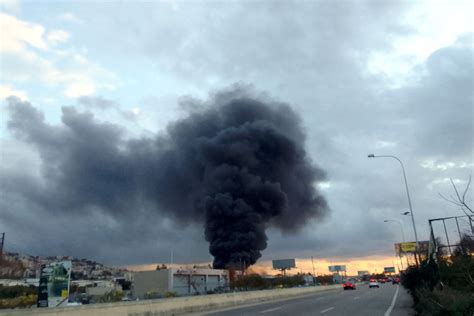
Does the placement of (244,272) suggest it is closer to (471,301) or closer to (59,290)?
(59,290)

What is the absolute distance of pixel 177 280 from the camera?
71.7 m

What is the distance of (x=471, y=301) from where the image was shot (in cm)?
818

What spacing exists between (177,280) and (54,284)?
196 ft

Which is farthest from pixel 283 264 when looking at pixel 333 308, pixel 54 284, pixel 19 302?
pixel 54 284

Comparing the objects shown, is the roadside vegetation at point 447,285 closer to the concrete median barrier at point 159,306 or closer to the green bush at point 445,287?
the green bush at point 445,287

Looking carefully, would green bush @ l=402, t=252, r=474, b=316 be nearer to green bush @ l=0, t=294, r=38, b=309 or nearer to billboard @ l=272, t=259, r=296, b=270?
green bush @ l=0, t=294, r=38, b=309

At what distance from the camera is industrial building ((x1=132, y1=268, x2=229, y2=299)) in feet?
229

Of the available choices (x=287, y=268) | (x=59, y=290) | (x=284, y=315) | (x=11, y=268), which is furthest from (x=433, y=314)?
(x=287, y=268)

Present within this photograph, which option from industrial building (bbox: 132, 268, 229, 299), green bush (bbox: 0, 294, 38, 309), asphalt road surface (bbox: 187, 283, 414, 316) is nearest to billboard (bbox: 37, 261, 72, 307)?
green bush (bbox: 0, 294, 38, 309)

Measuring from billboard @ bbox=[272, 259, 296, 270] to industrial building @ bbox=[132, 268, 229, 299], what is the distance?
3707 cm

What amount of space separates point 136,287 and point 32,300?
59.1 m

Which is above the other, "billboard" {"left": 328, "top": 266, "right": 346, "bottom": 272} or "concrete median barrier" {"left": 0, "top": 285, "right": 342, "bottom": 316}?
"billboard" {"left": 328, "top": 266, "right": 346, "bottom": 272}

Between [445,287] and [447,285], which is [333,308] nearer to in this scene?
[447,285]

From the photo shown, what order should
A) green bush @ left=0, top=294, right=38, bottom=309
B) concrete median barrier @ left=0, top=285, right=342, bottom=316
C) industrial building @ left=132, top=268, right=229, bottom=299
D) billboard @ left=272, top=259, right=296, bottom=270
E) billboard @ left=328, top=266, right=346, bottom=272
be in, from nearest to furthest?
→ concrete median barrier @ left=0, top=285, right=342, bottom=316 → green bush @ left=0, top=294, right=38, bottom=309 → industrial building @ left=132, top=268, right=229, bottom=299 → billboard @ left=272, top=259, right=296, bottom=270 → billboard @ left=328, top=266, right=346, bottom=272
